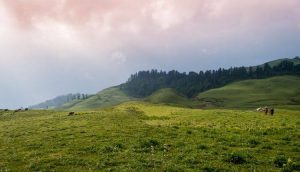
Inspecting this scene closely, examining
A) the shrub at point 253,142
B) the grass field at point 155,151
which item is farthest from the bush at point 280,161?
the shrub at point 253,142

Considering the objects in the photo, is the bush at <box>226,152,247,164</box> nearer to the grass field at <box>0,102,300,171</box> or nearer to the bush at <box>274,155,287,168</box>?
the grass field at <box>0,102,300,171</box>

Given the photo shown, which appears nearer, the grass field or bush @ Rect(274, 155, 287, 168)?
the grass field

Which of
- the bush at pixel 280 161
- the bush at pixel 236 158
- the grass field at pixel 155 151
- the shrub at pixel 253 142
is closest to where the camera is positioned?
the grass field at pixel 155 151

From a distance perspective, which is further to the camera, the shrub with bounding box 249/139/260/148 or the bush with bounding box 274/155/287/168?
the shrub with bounding box 249/139/260/148

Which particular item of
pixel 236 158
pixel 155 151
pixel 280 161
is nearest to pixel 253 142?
pixel 280 161

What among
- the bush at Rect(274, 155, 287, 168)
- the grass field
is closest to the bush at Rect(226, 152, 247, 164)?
the grass field

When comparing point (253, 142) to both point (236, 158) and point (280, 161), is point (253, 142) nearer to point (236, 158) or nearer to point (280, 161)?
point (280, 161)

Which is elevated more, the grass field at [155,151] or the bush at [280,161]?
the grass field at [155,151]

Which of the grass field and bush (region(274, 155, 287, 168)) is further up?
the grass field

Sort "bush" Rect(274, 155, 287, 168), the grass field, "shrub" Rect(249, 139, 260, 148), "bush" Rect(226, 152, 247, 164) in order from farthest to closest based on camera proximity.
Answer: "shrub" Rect(249, 139, 260, 148) → "bush" Rect(226, 152, 247, 164) → "bush" Rect(274, 155, 287, 168) → the grass field

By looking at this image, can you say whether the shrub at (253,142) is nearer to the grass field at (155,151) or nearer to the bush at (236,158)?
the grass field at (155,151)

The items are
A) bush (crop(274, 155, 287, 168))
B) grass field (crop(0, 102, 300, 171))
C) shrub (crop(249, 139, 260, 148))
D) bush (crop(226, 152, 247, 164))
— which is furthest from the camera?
shrub (crop(249, 139, 260, 148))

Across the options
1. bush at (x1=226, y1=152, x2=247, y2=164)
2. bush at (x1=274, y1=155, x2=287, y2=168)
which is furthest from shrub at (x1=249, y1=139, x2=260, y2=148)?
bush at (x1=226, y1=152, x2=247, y2=164)

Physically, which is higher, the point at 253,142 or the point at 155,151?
the point at 155,151
